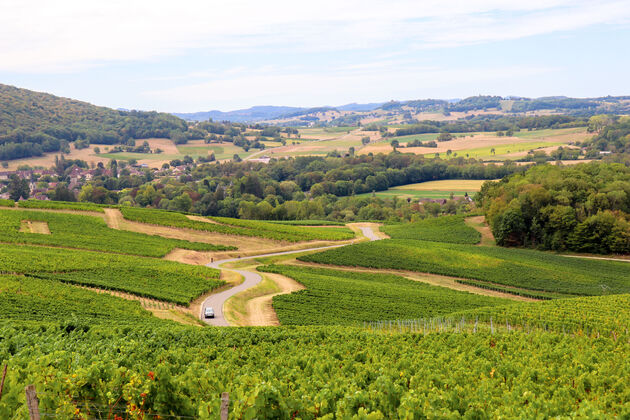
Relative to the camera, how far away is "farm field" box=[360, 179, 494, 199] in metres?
145

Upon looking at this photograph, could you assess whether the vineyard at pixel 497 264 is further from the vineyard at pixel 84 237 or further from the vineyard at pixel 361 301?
the vineyard at pixel 84 237

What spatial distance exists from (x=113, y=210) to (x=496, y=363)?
7548 cm

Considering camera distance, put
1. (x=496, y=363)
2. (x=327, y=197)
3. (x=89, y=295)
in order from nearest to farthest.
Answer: (x=496, y=363) → (x=89, y=295) → (x=327, y=197)

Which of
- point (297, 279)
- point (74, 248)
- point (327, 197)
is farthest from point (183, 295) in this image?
point (327, 197)

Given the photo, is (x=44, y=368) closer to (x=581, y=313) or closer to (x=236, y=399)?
(x=236, y=399)

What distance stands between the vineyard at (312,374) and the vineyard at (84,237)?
125 ft

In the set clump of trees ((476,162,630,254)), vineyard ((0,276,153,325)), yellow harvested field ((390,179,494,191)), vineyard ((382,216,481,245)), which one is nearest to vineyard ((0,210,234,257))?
vineyard ((0,276,153,325))

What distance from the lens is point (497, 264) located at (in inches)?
2584

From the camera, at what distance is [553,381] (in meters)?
19.3

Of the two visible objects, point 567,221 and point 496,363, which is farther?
point 567,221

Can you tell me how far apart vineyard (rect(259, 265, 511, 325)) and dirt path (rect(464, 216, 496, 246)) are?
26883 millimetres

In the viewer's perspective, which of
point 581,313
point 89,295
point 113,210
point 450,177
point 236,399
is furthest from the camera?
point 450,177

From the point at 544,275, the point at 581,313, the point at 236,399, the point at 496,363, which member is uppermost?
the point at 236,399

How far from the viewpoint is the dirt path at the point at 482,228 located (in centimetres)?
8081
